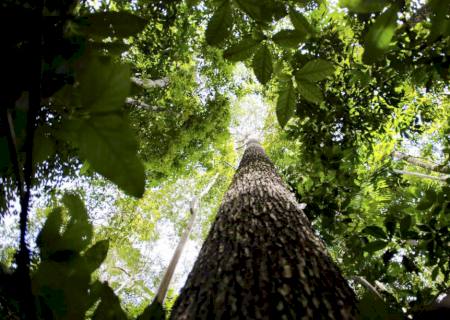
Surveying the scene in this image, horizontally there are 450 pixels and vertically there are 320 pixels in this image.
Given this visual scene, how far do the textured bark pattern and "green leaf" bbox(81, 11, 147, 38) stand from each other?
3.44ft

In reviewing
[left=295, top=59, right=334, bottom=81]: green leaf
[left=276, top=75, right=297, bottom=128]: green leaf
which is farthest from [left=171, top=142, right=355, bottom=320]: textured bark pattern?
[left=295, top=59, right=334, bottom=81]: green leaf

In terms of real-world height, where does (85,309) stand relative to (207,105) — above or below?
below

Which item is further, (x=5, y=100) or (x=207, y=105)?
(x=207, y=105)

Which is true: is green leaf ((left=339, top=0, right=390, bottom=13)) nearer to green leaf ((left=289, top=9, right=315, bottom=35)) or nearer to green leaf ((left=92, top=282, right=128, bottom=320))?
green leaf ((left=289, top=9, right=315, bottom=35))

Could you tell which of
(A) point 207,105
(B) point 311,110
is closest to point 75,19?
(B) point 311,110

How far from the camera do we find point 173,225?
1458 cm

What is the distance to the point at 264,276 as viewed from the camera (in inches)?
54.0

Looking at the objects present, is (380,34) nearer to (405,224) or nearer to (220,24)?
(220,24)

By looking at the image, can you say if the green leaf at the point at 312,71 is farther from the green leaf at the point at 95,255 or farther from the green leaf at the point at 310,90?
the green leaf at the point at 95,255

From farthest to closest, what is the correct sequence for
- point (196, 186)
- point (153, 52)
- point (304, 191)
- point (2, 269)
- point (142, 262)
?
point (142, 262)
point (196, 186)
point (153, 52)
point (304, 191)
point (2, 269)

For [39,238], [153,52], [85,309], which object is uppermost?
[153,52]

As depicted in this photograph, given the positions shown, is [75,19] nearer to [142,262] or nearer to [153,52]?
[153,52]

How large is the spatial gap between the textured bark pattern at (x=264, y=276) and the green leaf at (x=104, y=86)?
3.37 feet

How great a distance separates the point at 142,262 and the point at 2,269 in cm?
1528
